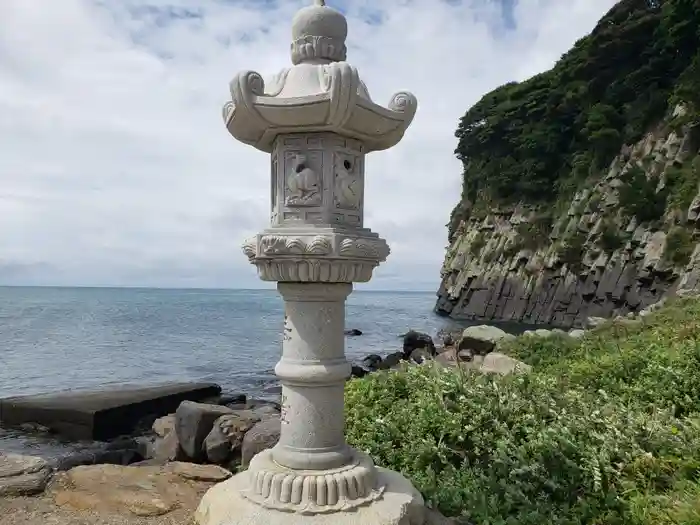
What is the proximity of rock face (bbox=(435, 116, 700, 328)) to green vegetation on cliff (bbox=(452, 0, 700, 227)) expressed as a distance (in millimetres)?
1332

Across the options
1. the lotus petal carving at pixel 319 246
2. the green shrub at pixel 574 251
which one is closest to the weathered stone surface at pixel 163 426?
the lotus petal carving at pixel 319 246

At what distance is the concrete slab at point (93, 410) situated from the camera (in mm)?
12102

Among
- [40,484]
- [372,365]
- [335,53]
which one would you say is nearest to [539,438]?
[335,53]

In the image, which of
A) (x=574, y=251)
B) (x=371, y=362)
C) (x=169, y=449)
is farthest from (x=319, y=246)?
(x=574, y=251)

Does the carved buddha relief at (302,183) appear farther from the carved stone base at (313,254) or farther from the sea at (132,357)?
the sea at (132,357)

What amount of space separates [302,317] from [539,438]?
2583 millimetres

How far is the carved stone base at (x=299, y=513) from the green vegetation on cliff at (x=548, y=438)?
752 millimetres

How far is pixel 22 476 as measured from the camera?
4.99 metres

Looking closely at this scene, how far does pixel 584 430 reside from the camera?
5.34m

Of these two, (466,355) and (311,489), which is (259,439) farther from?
(466,355)

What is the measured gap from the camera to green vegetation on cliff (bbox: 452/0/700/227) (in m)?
29.5

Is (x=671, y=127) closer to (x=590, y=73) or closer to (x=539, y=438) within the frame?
(x=590, y=73)

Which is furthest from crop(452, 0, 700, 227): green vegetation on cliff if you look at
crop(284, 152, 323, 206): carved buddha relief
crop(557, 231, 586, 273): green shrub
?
crop(284, 152, 323, 206): carved buddha relief

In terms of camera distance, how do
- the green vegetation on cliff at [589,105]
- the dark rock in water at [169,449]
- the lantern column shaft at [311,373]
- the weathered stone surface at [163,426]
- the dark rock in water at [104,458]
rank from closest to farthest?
the lantern column shaft at [311,373] → the dark rock in water at [169,449] → the dark rock in water at [104,458] → the weathered stone surface at [163,426] → the green vegetation on cliff at [589,105]
